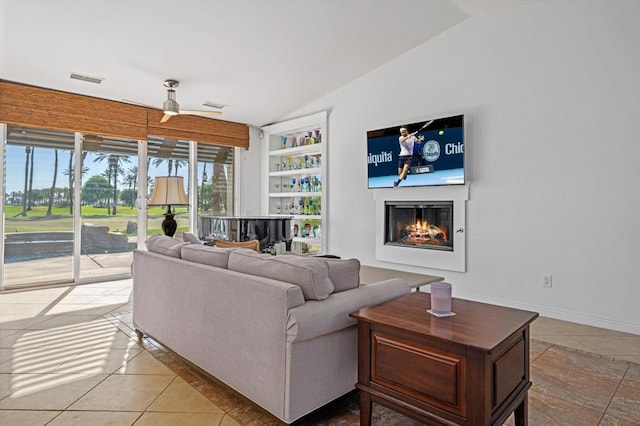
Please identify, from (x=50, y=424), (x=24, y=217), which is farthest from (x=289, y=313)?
(x=24, y=217)

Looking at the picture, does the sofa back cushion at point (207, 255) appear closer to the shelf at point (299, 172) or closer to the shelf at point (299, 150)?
the shelf at point (299, 172)

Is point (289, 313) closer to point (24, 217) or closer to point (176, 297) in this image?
point (176, 297)

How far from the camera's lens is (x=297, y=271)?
1854 millimetres

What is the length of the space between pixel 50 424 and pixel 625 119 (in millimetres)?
4485

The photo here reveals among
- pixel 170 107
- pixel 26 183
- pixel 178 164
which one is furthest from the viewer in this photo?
pixel 178 164

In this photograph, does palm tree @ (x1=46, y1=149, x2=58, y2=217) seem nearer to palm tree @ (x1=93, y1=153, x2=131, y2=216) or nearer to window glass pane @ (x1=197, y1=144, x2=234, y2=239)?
palm tree @ (x1=93, y1=153, x2=131, y2=216)

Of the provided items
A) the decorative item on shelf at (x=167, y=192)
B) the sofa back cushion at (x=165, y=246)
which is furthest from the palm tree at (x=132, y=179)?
the sofa back cushion at (x=165, y=246)

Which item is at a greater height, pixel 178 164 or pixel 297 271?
pixel 178 164

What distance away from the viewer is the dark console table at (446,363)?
1.38m

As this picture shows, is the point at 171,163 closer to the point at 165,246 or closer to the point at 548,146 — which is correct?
the point at 165,246

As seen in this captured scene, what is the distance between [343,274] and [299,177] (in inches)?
→ 185

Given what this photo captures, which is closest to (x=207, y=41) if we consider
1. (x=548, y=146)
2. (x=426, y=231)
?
(x=426, y=231)

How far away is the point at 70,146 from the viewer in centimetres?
511

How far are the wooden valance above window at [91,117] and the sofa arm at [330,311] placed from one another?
4.57 meters
